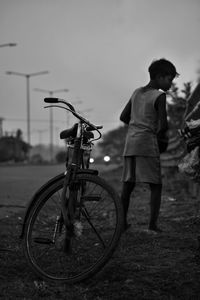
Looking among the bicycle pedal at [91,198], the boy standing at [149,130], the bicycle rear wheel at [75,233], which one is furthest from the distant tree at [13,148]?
the bicycle pedal at [91,198]

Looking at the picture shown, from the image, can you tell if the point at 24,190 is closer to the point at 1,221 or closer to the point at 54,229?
the point at 1,221

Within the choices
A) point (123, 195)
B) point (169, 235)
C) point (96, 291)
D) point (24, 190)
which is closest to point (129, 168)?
point (123, 195)

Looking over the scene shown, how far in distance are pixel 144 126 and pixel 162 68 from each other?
65 cm

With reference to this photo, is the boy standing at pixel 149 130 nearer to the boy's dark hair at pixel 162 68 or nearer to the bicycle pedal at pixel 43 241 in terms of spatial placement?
the boy's dark hair at pixel 162 68

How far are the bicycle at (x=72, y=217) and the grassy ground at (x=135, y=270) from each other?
17 centimetres

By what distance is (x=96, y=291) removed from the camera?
3.48 meters

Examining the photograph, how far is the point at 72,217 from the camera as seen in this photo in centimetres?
390

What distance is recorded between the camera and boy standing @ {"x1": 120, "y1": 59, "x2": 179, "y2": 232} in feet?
17.9

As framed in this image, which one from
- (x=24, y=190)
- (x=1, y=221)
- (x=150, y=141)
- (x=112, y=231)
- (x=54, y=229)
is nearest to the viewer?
(x=112, y=231)

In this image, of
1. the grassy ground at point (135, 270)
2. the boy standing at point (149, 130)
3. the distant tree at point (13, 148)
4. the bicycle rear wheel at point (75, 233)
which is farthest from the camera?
the distant tree at point (13, 148)

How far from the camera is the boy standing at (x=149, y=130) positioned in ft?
17.9

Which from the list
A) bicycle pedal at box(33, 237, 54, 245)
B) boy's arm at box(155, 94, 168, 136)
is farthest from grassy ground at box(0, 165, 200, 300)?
boy's arm at box(155, 94, 168, 136)

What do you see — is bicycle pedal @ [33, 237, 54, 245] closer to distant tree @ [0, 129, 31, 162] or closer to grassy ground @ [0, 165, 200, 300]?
grassy ground @ [0, 165, 200, 300]

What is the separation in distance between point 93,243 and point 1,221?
2.96 m
